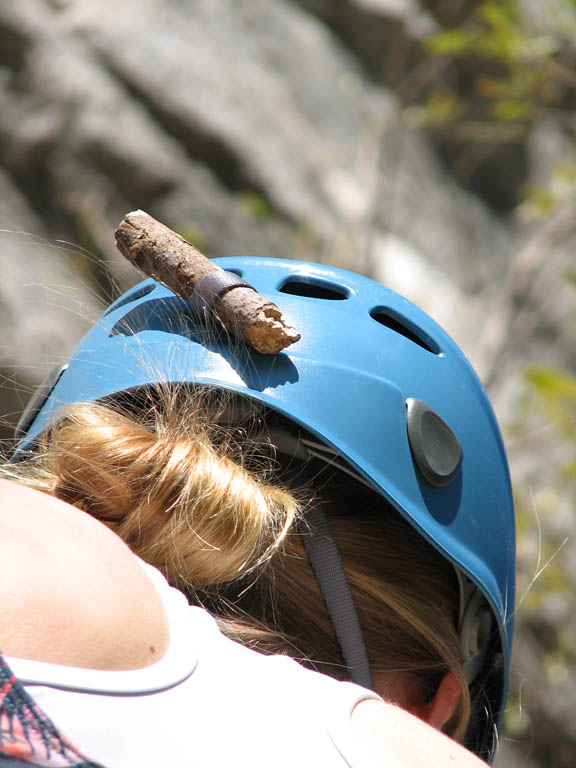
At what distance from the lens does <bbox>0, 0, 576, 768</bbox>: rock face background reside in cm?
454

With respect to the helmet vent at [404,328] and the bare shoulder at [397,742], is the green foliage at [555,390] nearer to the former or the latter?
the helmet vent at [404,328]

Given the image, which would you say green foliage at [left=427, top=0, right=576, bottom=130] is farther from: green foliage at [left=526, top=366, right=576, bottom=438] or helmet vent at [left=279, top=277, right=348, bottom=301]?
helmet vent at [left=279, top=277, right=348, bottom=301]

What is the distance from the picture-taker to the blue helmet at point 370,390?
1.21 m

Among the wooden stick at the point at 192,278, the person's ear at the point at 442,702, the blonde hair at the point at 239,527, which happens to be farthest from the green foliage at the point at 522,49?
the person's ear at the point at 442,702

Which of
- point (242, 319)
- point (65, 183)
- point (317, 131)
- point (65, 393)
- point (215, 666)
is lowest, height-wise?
point (65, 183)

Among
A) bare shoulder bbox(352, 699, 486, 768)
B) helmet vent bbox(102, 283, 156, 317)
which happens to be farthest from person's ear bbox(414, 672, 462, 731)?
helmet vent bbox(102, 283, 156, 317)

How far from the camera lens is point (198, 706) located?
74 cm

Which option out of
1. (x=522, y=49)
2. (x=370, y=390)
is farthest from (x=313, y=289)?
(x=522, y=49)

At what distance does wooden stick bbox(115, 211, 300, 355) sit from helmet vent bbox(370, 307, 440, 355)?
32 cm

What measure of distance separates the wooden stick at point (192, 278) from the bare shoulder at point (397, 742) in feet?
1.87

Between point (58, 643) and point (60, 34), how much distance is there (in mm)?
5674

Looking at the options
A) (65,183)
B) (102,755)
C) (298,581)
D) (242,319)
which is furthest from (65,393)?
(65,183)

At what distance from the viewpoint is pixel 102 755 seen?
66 cm

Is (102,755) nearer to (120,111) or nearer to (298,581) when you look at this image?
(298,581)
